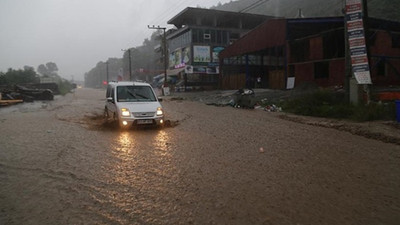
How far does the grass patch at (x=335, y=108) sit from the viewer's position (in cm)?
1073

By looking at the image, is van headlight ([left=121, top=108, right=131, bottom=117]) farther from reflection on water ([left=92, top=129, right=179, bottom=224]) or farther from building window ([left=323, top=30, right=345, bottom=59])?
building window ([left=323, top=30, right=345, bottom=59])

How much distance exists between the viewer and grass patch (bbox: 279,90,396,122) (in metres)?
10.7

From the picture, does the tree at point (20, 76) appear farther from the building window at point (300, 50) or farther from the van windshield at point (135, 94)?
the van windshield at point (135, 94)

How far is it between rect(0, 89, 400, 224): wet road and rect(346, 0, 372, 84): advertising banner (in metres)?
4.12

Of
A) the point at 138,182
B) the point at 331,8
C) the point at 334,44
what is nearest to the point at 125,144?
the point at 138,182

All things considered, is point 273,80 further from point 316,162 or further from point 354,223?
point 354,223

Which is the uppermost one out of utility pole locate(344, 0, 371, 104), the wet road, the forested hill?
the forested hill

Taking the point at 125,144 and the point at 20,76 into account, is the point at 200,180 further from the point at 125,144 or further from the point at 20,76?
the point at 20,76

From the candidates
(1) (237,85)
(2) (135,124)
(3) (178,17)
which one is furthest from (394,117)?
(3) (178,17)

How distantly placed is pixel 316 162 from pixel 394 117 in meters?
6.53

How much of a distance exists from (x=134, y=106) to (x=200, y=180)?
565 cm

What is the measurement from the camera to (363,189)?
14.7 feet

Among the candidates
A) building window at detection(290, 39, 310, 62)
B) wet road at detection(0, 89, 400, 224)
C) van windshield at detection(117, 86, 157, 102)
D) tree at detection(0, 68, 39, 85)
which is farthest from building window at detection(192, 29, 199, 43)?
wet road at detection(0, 89, 400, 224)

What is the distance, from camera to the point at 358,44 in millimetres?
11734
